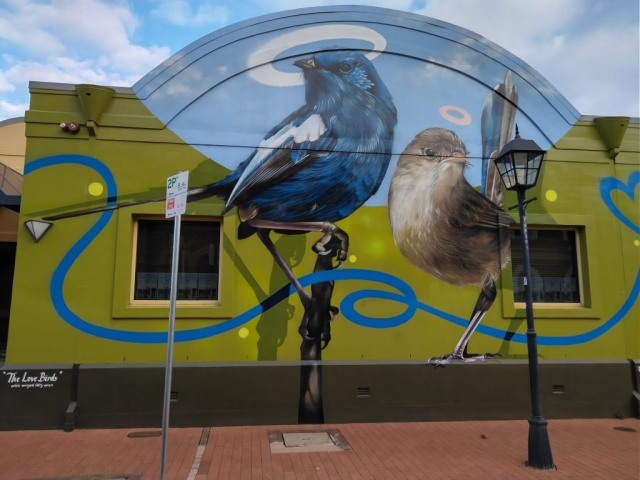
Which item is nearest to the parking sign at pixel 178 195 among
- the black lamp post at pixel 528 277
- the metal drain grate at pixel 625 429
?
the black lamp post at pixel 528 277

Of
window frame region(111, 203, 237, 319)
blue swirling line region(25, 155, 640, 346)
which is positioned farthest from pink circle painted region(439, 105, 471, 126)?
window frame region(111, 203, 237, 319)

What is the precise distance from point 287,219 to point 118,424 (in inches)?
167

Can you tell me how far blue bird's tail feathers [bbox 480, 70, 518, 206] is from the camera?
8.90 meters

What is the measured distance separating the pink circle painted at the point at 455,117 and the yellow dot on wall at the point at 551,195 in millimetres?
2012

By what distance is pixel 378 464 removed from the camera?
606cm

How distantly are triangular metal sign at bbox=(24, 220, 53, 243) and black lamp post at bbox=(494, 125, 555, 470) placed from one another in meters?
7.13

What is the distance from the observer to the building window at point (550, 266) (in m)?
8.95

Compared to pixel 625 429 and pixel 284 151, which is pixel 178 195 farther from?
pixel 625 429

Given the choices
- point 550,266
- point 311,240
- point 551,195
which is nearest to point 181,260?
point 311,240

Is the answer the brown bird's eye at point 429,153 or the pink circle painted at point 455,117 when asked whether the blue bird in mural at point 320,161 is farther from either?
the pink circle painted at point 455,117

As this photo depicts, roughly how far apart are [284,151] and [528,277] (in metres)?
4.46

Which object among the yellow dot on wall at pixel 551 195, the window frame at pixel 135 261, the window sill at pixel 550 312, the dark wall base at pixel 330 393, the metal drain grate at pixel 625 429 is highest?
the yellow dot on wall at pixel 551 195

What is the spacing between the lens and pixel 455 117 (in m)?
9.02

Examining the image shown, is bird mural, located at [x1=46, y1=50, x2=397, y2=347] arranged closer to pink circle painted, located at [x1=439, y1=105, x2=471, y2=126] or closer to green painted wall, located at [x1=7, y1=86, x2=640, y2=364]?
green painted wall, located at [x1=7, y1=86, x2=640, y2=364]
